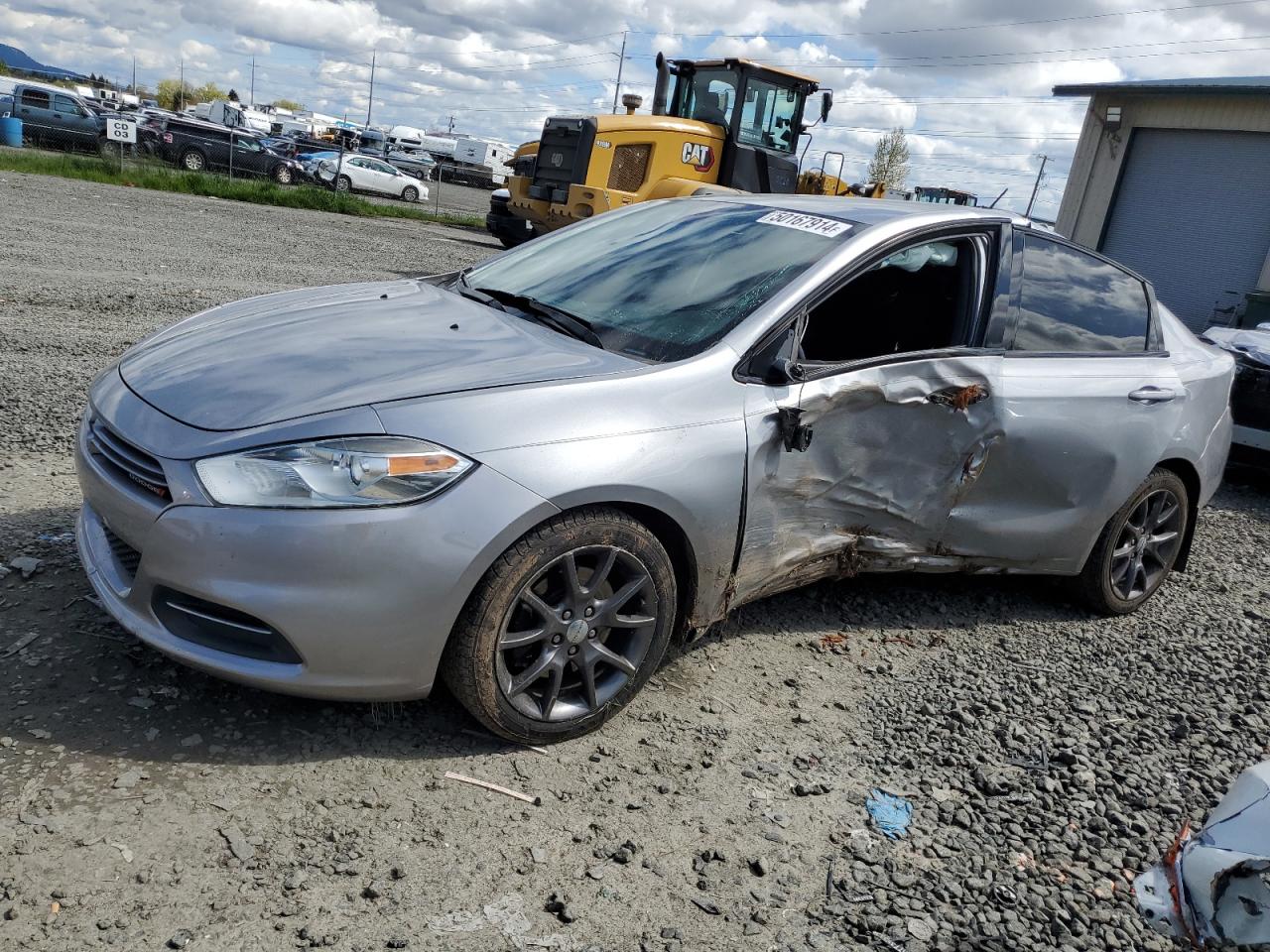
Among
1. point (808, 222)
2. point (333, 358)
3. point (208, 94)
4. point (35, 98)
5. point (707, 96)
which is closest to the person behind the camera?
point (333, 358)

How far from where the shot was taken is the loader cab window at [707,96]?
1398cm

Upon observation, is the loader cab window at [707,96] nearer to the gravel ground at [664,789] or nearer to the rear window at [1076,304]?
the rear window at [1076,304]

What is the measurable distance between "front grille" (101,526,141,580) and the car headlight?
379 millimetres

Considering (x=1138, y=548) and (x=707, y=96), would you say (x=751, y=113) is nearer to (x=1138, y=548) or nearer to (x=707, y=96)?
(x=707, y=96)

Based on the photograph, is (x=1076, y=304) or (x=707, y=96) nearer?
(x=1076, y=304)

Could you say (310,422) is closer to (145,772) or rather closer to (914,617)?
(145,772)

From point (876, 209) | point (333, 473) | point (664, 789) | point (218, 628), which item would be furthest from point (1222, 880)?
point (876, 209)

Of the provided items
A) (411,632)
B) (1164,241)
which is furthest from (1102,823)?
(1164,241)

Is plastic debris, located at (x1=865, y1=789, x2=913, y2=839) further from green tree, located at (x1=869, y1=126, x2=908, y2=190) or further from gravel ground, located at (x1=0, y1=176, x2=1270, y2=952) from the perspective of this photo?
green tree, located at (x1=869, y1=126, x2=908, y2=190)

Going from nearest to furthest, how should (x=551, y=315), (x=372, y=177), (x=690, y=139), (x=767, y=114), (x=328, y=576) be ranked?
1. (x=328, y=576)
2. (x=551, y=315)
3. (x=690, y=139)
4. (x=767, y=114)
5. (x=372, y=177)

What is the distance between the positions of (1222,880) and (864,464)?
1.94m

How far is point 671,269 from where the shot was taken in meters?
3.64

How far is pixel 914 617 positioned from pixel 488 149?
193 ft

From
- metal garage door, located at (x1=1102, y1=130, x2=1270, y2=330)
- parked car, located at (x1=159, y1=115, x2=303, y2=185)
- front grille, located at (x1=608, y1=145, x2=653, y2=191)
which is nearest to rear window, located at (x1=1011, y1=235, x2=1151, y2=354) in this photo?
front grille, located at (x1=608, y1=145, x2=653, y2=191)
